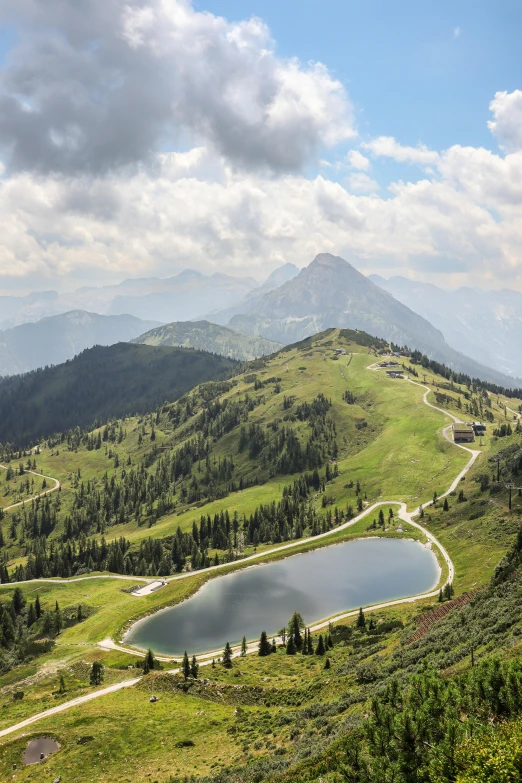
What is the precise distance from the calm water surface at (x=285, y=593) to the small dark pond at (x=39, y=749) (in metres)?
51.9

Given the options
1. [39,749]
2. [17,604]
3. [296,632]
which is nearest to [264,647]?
[296,632]

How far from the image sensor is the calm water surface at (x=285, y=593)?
123812 mm

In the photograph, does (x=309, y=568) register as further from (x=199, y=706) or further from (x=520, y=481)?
(x=199, y=706)

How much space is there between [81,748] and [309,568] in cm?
11435

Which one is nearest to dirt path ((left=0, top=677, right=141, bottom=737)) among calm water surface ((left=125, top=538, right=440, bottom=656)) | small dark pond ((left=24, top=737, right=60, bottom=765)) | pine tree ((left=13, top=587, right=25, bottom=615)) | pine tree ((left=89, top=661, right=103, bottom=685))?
pine tree ((left=89, top=661, right=103, bottom=685))

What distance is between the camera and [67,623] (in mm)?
144500

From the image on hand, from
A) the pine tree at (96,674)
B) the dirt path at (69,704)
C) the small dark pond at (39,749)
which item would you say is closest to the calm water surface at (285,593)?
the pine tree at (96,674)

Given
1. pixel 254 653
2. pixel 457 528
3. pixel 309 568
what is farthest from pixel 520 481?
pixel 254 653

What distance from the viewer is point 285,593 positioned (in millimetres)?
145500

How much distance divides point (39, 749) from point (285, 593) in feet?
302

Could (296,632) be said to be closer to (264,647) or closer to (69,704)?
(264,647)

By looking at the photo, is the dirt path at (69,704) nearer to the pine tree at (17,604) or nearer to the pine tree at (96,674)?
the pine tree at (96,674)

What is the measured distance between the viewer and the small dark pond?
61.2 metres

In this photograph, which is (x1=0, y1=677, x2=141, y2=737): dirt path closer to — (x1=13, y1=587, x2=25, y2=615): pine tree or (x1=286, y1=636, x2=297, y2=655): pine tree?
(x1=286, y1=636, x2=297, y2=655): pine tree
